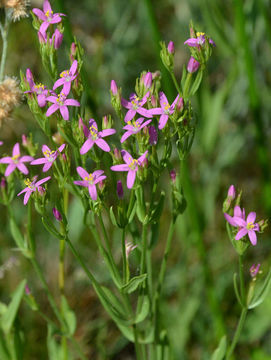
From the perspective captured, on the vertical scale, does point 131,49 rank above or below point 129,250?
above

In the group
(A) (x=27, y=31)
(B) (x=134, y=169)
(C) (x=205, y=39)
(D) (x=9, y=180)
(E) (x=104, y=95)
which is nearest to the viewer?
(B) (x=134, y=169)

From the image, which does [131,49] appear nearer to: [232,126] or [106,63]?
[106,63]

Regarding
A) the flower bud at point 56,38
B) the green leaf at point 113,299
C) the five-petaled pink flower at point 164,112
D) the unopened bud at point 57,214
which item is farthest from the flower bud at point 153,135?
the green leaf at point 113,299

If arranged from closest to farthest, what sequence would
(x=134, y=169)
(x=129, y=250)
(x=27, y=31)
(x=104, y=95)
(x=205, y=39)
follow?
(x=134, y=169), (x=205, y=39), (x=129, y=250), (x=104, y=95), (x=27, y=31)

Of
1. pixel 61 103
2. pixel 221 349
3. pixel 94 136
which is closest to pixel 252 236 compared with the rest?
pixel 221 349

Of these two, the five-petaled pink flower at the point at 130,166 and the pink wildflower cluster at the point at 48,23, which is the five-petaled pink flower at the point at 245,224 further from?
the pink wildflower cluster at the point at 48,23

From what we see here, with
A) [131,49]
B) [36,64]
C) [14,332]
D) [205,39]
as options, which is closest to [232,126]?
[131,49]

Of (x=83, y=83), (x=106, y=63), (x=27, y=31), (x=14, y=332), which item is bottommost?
(x=14, y=332)
